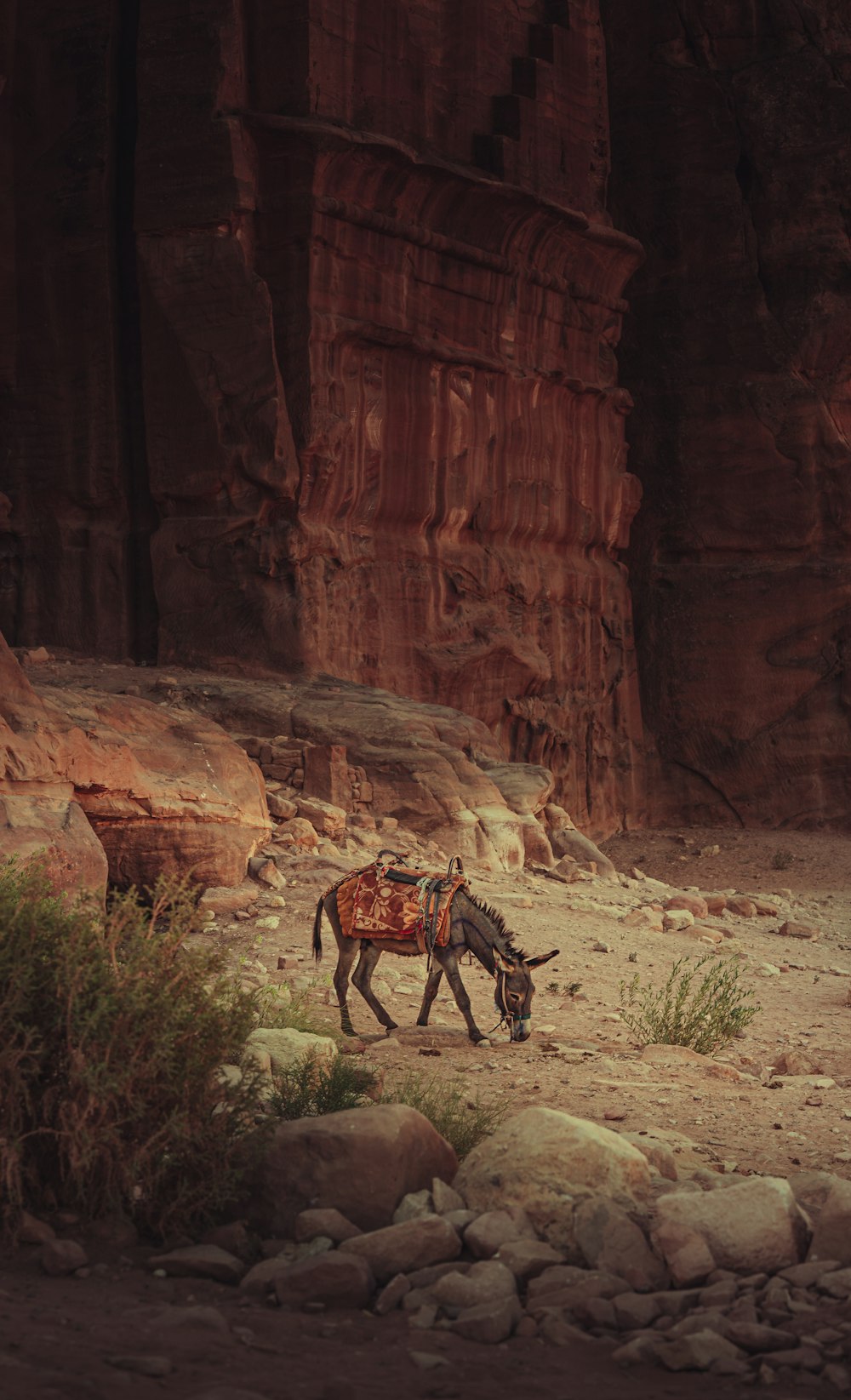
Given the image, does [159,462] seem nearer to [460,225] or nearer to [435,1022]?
[460,225]

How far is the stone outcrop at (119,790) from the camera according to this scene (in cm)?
1036

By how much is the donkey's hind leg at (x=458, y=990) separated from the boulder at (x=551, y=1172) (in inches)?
116

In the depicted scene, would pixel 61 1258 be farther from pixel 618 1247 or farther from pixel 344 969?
pixel 344 969

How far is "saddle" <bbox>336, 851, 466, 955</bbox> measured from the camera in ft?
29.3

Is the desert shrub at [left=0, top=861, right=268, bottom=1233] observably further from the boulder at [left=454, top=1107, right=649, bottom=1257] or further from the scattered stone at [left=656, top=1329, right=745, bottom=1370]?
the scattered stone at [left=656, top=1329, right=745, bottom=1370]

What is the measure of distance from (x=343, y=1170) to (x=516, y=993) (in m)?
3.37

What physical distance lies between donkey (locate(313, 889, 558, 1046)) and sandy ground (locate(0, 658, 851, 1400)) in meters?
0.15

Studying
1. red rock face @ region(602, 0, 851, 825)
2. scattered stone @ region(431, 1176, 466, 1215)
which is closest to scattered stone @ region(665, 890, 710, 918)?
scattered stone @ region(431, 1176, 466, 1215)

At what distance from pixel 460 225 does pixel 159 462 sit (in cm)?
570

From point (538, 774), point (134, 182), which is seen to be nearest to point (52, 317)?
point (134, 182)

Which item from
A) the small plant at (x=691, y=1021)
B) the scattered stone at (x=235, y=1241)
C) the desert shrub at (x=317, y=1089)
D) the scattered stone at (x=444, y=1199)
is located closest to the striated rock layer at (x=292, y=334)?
the small plant at (x=691, y=1021)

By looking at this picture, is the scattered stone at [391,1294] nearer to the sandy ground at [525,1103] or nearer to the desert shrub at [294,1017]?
the sandy ground at [525,1103]

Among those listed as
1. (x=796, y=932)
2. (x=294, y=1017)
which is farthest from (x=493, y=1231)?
(x=796, y=932)

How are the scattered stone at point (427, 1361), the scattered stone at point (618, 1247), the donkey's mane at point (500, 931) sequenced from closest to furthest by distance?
the scattered stone at point (427, 1361), the scattered stone at point (618, 1247), the donkey's mane at point (500, 931)
